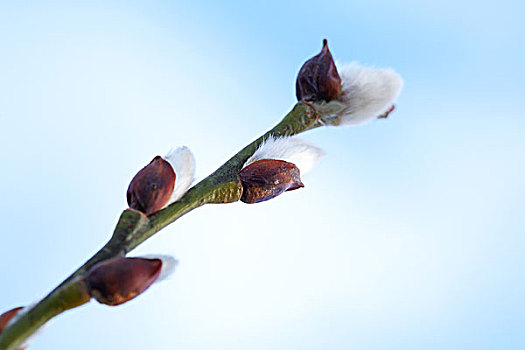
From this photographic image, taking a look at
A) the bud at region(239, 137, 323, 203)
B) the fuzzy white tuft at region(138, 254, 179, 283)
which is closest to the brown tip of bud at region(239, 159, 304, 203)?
the bud at region(239, 137, 323, 203)

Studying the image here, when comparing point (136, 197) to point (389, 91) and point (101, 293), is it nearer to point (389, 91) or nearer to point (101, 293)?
point (101, 293)

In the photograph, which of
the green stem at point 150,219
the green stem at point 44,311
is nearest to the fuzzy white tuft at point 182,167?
the green stem at point 150,219

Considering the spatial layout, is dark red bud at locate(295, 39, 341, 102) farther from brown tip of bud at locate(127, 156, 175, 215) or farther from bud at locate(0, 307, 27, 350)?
bud at locate(0, 307, 27, 350)

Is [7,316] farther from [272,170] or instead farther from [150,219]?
[272,170]

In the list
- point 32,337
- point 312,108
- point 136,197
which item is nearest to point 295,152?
point 312,108

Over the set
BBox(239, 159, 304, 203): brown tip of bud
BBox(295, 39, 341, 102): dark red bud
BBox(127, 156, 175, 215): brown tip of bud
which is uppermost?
BBox(295, 39, 341, 102): dark red bud

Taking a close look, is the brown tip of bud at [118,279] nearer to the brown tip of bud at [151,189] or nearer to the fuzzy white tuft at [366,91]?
the brown tip of bud at [151,189]

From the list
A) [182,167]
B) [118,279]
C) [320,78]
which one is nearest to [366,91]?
[320,78]
